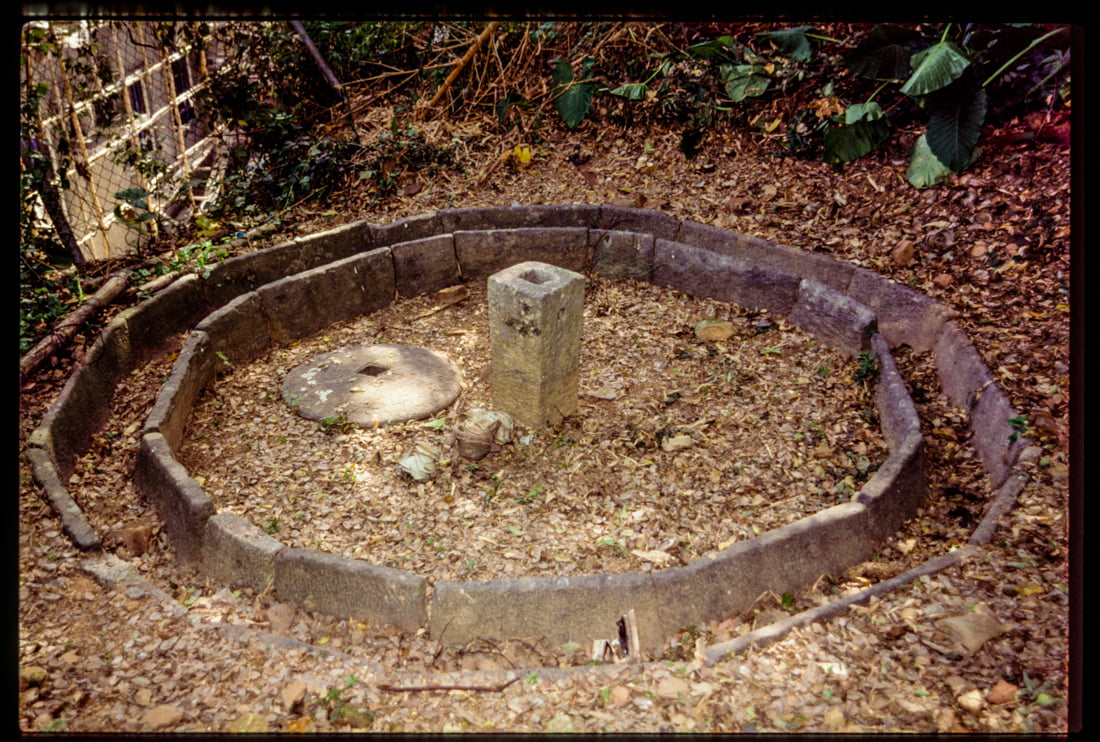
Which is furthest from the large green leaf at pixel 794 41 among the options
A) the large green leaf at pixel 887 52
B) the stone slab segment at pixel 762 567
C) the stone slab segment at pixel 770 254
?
the stone slab segment at pixel 762 567

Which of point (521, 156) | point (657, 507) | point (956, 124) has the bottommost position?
point (657, 507)

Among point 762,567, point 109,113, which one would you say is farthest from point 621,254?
point 109,113

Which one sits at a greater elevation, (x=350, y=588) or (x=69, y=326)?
(x=69, y=326)

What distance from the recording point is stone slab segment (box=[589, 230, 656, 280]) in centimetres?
528

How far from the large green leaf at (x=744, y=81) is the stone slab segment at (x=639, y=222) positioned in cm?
112

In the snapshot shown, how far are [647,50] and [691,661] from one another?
5704mm

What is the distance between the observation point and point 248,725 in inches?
88.0

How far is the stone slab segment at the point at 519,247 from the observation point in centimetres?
540

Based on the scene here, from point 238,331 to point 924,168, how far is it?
4.61 meters

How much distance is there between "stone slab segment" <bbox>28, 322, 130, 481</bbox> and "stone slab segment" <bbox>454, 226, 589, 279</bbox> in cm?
236

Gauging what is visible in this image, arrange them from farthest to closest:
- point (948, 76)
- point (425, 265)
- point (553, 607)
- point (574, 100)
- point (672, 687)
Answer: point (574, 100), point (425, 265), point (948, 76), point (553, 607), point (672, 687)

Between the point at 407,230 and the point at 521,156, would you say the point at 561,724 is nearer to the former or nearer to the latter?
the point at 407,230

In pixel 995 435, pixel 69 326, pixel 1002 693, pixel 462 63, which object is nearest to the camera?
pixel 1002 693
